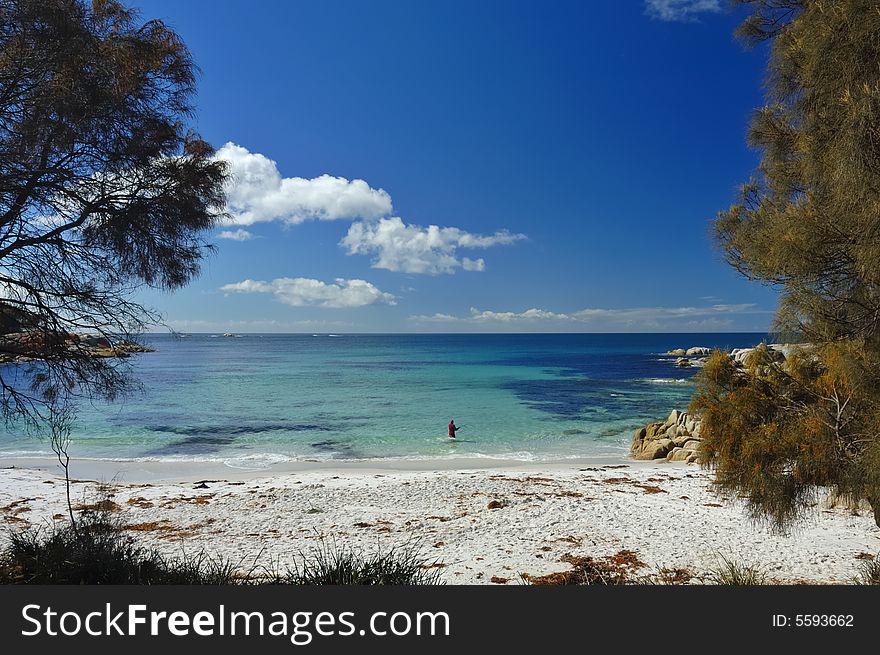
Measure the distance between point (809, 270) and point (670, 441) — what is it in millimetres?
15840

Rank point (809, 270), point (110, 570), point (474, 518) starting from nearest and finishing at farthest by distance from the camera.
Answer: point (809, 270) → point (110, 570) → point (474, 518)

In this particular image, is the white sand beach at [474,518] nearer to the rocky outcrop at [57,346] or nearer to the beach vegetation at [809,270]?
the beach vegetation at [809,270]

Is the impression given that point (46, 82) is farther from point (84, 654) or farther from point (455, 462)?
point (455, 462)

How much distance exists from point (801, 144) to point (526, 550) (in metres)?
6.73

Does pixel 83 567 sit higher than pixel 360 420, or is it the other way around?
pixel 83 567

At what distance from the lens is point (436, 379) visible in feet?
158

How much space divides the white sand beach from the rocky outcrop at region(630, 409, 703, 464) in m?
2.04

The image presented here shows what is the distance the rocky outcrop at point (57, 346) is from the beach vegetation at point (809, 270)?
21.8ft

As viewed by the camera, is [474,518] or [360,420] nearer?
[474,518]

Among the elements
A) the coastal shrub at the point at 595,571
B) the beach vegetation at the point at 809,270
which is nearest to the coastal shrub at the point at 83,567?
the coastal shrub at the point at 595,571

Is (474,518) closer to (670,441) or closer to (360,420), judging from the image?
(670,441)

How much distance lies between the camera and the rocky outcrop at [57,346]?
4.57 meters

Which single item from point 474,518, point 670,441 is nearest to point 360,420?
point 670,441

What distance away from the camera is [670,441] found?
18000mm
